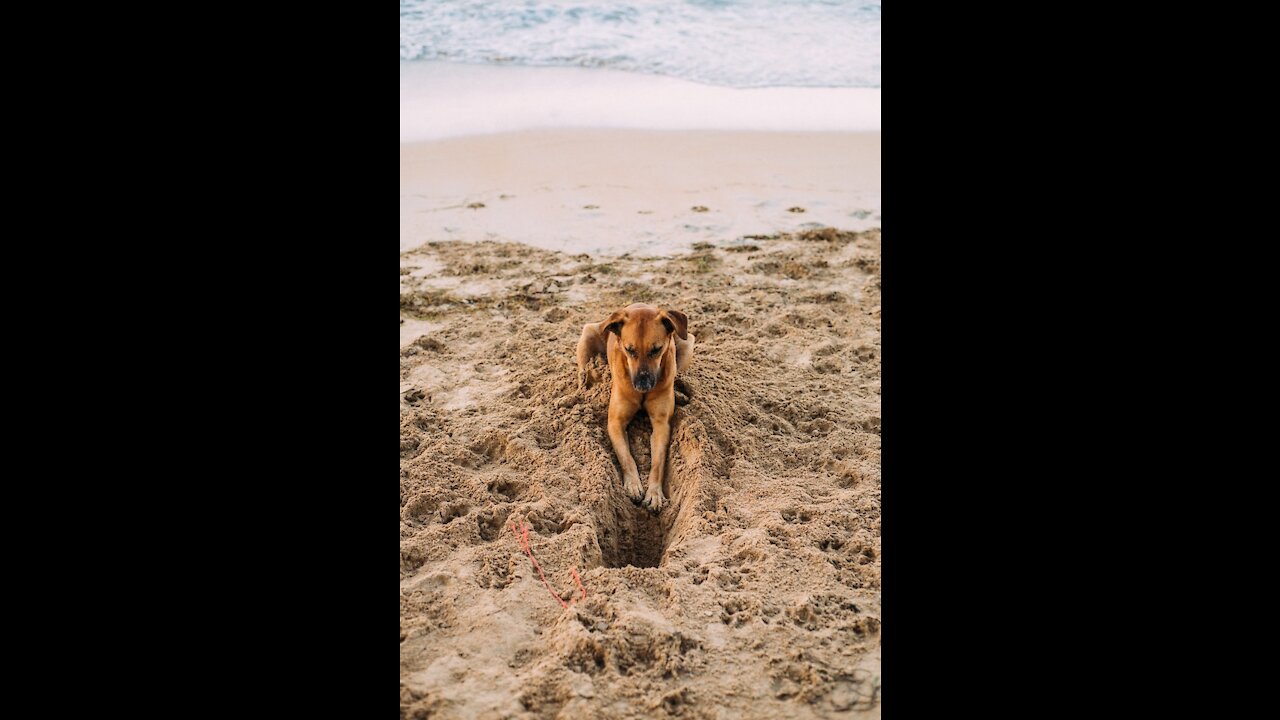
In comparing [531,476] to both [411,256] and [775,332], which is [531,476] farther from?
[411,256]

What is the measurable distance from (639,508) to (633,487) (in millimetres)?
112

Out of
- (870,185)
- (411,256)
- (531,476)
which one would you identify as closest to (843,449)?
(531,476)

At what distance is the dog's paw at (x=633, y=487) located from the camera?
4242 millimetres

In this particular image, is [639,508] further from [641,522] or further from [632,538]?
[632,538]

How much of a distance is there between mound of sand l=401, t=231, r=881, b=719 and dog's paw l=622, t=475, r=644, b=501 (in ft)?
0.18

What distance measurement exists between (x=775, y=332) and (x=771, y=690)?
3.11 m

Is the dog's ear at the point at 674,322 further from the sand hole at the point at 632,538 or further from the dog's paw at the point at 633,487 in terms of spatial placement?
the sand hole at the point at 632,538

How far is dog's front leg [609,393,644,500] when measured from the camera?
4285mm

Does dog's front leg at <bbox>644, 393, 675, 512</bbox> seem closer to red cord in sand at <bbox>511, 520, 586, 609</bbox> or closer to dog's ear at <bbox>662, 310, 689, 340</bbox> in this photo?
dog's ear at <bbox>662, 310, 689, 340</bbox>

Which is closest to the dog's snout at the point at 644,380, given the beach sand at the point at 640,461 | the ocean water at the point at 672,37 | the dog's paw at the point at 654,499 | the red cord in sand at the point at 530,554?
the beach sand at the point at 640,461

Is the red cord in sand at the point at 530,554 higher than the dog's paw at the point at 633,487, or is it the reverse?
the dog's paw at the point at 633,487

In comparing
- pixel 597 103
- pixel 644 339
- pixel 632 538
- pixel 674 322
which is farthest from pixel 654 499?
pixel 597 103

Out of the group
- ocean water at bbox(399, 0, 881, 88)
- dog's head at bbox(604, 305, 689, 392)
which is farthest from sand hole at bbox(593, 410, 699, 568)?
ocean water at bbox(399, 0, 881, 88)

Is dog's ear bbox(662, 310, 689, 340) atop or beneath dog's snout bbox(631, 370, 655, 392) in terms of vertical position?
atop
